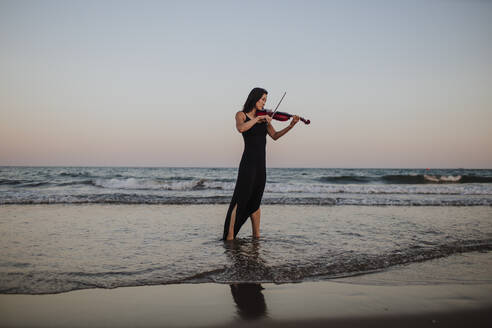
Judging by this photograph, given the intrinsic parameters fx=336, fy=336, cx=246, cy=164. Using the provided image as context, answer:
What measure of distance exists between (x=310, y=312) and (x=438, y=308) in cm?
93

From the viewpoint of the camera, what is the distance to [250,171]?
4504mm

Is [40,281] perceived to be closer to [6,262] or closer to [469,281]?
[6,262]

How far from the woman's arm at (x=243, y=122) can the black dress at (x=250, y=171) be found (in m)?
0.21

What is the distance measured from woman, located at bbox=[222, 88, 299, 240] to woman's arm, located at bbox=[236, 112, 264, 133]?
41mm

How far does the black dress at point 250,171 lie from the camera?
450cm

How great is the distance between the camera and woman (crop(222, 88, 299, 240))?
438 cm

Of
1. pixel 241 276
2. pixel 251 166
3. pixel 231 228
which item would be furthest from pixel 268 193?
pixel 241 276

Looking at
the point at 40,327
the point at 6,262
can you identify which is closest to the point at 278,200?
the point at 6,262

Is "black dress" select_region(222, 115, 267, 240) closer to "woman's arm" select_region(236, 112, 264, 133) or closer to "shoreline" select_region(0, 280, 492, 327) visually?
"woman's arm" select_region(236, 112, 264, 133)

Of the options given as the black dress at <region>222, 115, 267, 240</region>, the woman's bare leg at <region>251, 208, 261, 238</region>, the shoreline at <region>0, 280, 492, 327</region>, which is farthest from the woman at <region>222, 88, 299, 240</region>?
the shoreline at <region>0, 280, 492, 327</region>

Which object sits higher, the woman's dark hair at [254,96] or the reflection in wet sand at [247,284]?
the woman's dark hair at [254,96]

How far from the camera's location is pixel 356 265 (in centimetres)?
351

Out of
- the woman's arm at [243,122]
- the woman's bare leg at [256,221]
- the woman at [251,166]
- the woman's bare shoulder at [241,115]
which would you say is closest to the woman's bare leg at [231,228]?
the woman at [251,166]

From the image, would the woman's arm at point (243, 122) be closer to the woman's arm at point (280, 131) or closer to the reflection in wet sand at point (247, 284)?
the woman's arm at point (280, 131)
